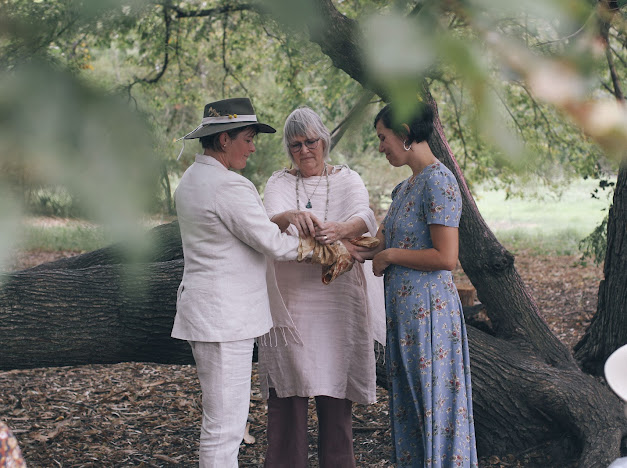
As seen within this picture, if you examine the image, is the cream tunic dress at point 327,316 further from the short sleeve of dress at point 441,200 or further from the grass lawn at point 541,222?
the grass lawn at point 541,222

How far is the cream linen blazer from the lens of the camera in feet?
8.11

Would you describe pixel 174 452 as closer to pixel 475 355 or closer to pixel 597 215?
pixel 475 355

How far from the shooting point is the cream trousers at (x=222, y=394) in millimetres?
2590

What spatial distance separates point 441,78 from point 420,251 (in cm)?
213

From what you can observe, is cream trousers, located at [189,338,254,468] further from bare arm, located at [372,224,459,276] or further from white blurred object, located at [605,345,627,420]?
white blurred object, located at [605,345,627,420]

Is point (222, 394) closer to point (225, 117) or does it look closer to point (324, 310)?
point (324, 310)

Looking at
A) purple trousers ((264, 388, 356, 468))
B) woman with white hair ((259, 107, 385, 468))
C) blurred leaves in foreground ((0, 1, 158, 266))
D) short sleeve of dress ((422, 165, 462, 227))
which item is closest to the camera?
blurred leaves in foreground ((0, 1, 158, 266))

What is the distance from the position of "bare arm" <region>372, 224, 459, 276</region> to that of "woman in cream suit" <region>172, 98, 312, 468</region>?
0.41 metres

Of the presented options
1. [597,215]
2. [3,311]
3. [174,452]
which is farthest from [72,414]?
[597,215]

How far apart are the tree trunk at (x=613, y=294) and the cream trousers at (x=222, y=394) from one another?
227 cm

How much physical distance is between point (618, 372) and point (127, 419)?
11.4 feet

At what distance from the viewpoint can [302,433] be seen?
3.15 meters

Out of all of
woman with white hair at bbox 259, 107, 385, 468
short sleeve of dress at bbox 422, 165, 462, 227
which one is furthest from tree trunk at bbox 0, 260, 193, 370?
short sleeve of dress at bbox 422, 165, 462, 227

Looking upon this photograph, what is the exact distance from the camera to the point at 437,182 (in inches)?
103
